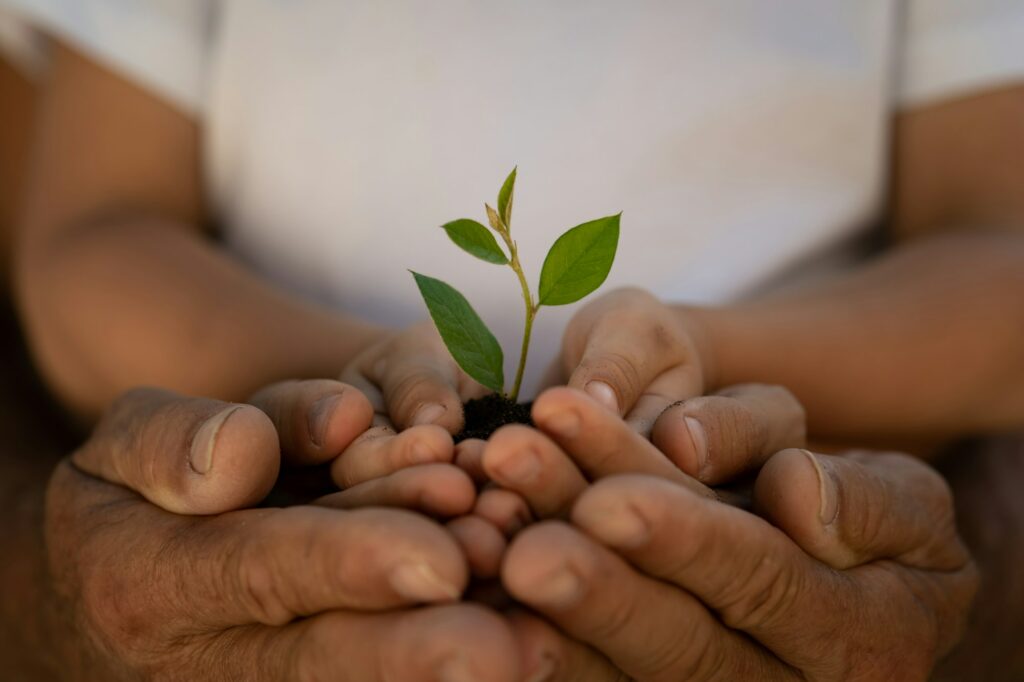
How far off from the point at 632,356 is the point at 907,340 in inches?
24.0

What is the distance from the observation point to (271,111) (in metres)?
1.47

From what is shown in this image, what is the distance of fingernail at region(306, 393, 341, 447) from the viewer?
81 cm

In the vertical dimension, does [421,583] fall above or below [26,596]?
above

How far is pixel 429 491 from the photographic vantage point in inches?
26.6

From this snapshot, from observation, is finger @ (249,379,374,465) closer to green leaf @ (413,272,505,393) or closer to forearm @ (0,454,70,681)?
green leaf @ (413,272,505,393)

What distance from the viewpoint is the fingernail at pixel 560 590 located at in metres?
0.60

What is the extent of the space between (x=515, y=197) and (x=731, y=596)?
773mm

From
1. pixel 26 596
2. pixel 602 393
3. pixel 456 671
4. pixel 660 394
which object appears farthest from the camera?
pixel 26 596

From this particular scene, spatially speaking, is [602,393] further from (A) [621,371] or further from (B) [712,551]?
(B) [712,551]

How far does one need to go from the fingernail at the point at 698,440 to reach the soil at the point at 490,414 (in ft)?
0.49

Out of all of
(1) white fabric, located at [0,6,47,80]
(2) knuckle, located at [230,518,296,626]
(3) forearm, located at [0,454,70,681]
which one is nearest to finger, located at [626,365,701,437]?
(2) knuckle, located at [230,518,296,626]

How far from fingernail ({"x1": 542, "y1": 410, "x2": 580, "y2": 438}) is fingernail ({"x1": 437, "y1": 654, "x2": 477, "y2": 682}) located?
0.59 ft

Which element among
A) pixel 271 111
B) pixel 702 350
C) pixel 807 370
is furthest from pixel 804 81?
pixel 271 111

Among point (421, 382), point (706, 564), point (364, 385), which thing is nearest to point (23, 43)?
point (364, 385)
